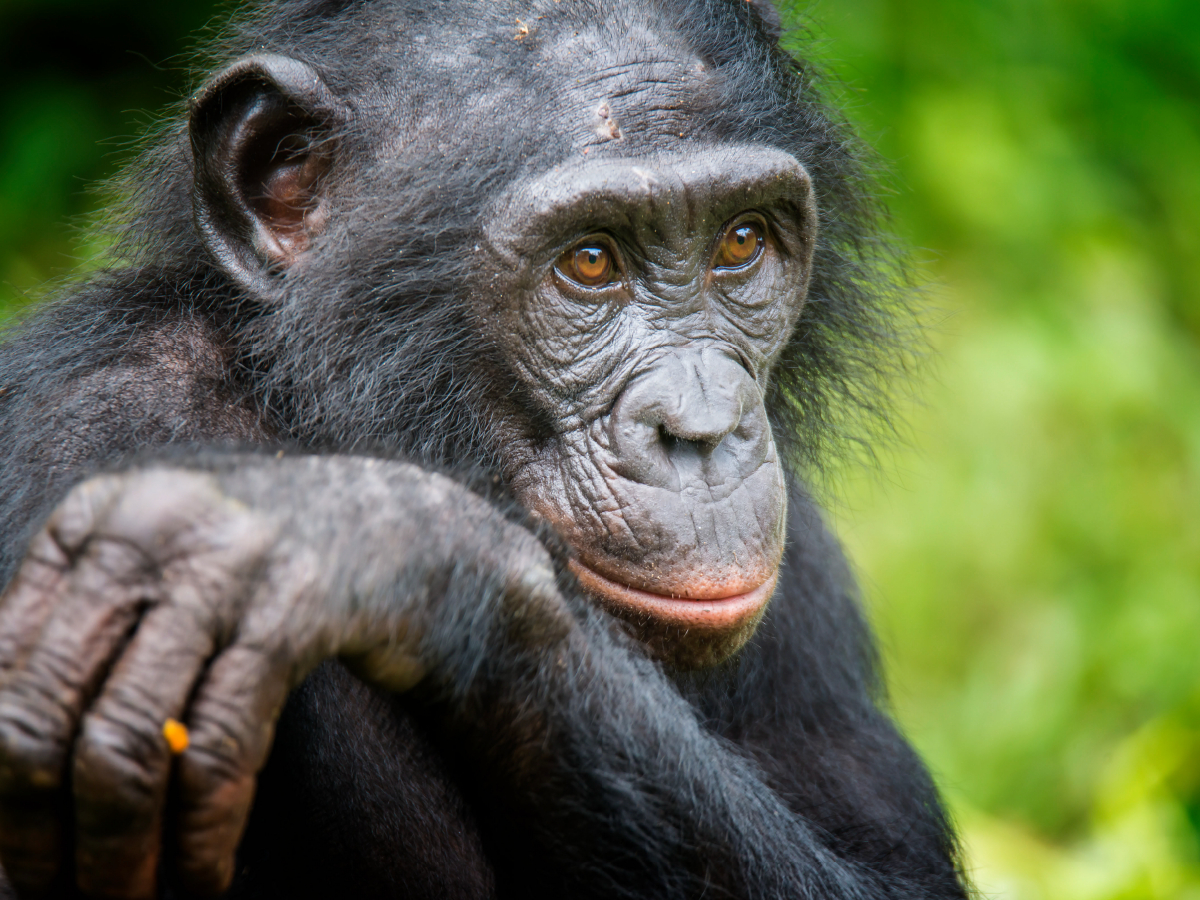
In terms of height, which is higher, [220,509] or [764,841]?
[220,509]

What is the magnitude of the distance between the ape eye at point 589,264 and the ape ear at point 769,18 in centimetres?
89

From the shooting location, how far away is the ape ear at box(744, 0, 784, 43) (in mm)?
3092

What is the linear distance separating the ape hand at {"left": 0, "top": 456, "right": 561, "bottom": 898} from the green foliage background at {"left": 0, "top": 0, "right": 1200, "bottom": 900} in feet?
13.3

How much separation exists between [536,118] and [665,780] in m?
1.36

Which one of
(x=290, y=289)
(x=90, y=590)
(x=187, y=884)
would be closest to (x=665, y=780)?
(x=187, y=884)

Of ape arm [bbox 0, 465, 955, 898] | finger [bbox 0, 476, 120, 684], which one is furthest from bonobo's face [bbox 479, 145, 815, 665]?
finger [bbox 0, 476, 120, 684]

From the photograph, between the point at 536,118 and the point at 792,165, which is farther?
the point at 792,165

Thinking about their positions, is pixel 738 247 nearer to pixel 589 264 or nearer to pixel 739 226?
pixel 739 226

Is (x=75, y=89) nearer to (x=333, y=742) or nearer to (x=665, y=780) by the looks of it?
(x=333, y=742)

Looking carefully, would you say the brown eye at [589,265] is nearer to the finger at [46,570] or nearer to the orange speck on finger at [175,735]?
the finger at [46,570]

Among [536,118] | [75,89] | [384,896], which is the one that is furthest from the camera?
[75,89]

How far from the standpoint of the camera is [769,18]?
320 centimetres

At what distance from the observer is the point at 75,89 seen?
6082 mm

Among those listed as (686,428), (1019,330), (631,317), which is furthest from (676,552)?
(1019,330)
